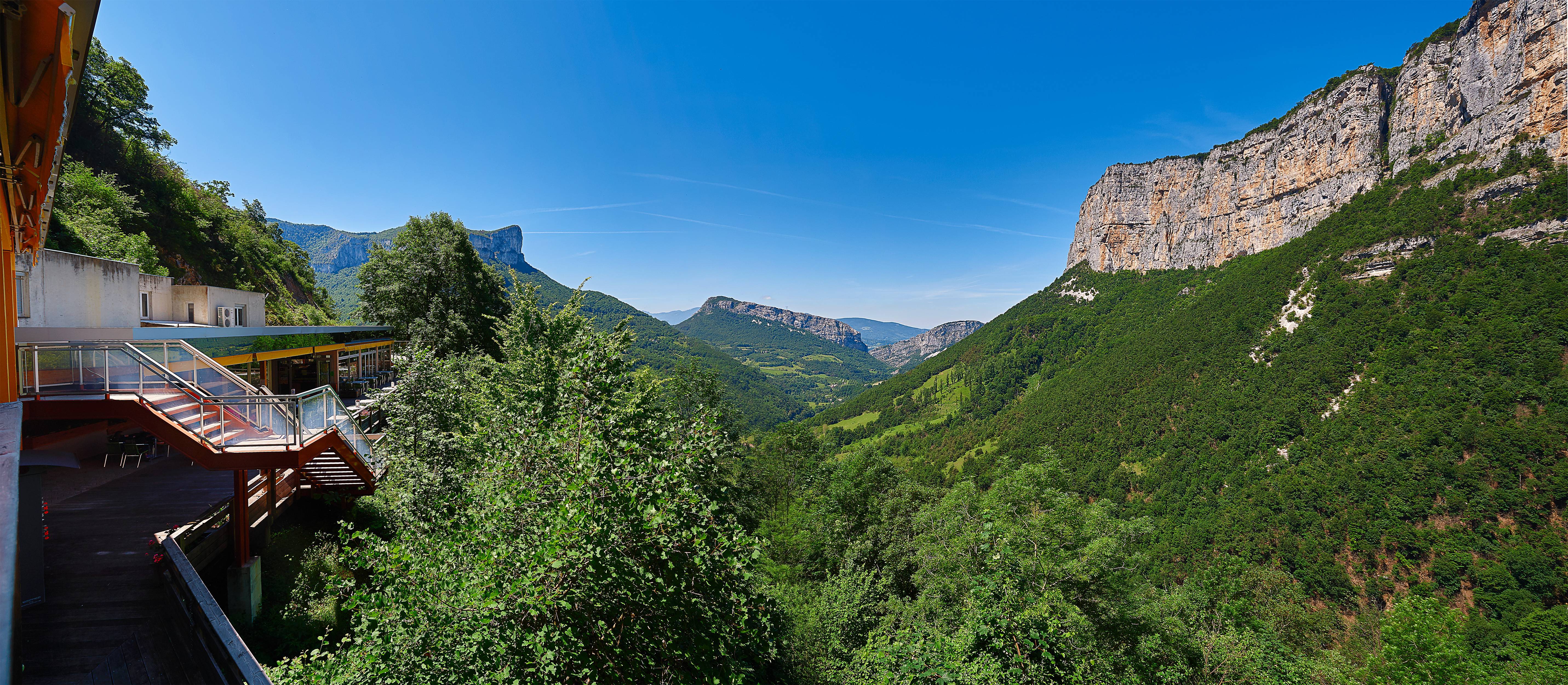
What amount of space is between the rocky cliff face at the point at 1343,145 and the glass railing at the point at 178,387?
97079 millimetres

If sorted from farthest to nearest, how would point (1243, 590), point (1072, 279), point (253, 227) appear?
1. point (1072, 279)
2. point (253, 227)
3. point (1243, 590)

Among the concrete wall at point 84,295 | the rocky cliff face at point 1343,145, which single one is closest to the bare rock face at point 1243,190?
the rocky cliff face at point 1343,145

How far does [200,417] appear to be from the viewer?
755cm

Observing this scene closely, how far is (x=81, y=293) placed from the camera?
9789 mm

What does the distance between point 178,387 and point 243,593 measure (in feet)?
12.3

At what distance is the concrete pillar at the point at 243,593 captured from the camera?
803cm

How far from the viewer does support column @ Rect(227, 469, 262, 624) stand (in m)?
8.06

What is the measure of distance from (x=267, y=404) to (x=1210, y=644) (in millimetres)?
24725

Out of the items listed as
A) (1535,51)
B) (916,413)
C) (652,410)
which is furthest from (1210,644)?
(916,413)

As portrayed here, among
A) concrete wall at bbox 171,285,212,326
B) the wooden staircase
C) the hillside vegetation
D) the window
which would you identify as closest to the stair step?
the wooden staircase

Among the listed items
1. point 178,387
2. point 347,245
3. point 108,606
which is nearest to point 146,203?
point 178,387

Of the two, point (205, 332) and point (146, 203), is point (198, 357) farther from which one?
point (146, 203)

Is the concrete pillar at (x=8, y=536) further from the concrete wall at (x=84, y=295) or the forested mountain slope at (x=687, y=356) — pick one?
the forested mountain slope at (x=687, y=356)

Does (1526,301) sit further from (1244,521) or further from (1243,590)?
(1243,590)
